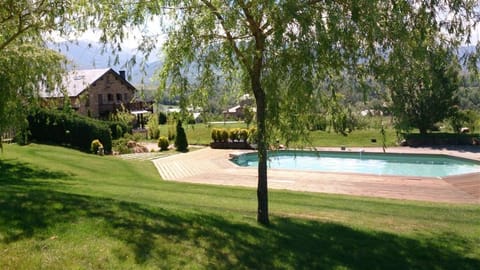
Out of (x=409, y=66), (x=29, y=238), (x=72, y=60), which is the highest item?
(x=72, y=60)

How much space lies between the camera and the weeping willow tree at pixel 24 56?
25.2 feet

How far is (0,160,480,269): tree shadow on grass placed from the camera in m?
5.04

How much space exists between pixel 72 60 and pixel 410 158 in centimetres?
1949

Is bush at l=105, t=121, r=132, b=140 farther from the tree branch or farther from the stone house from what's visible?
the tree branch

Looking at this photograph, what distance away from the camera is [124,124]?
27.8 metres

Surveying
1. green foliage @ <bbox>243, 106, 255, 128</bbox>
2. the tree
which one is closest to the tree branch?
green foliage @ <bbox>243, 106, 255, 128</bbox>

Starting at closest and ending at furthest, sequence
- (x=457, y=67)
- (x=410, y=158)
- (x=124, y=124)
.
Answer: (x=457, y=67), (x=410, y=158), (x=124, y=124)

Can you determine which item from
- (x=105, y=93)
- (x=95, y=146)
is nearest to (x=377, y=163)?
(x=95, y=146)

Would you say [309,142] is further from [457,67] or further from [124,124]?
[124,124]

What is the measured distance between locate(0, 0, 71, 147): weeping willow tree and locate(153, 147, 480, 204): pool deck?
23.1ft

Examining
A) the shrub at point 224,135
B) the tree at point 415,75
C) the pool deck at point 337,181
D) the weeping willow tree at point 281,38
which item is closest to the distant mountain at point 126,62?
the weeping willow tree at point 281,38

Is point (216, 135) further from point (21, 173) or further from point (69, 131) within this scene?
point (21, 173)

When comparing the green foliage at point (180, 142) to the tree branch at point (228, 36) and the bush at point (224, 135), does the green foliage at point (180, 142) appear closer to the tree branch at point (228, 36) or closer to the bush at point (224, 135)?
the bush at point (224, 135)

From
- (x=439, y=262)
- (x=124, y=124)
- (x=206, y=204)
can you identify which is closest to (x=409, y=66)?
(x=439, y=262)
